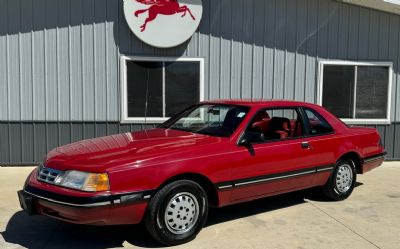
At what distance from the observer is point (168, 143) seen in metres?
4.74

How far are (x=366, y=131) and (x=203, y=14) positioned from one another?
13.1 feet

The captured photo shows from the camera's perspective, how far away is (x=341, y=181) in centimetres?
620

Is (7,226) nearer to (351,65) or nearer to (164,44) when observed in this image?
(164,44)

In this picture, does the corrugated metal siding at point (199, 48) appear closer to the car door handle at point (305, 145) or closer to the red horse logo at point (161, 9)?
the red horse logo at point (161, 9)

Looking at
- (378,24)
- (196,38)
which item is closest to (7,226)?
(196,38)

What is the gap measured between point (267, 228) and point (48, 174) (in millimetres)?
2533

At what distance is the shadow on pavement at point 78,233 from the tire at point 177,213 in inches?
9.1

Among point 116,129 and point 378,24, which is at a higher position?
point 378,24

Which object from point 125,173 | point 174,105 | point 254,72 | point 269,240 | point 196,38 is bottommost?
point 269,240

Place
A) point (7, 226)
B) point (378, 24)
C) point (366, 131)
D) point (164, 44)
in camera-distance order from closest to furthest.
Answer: point (7, 226) < point (366, 131) < point (164, 44) < point (378, 24)

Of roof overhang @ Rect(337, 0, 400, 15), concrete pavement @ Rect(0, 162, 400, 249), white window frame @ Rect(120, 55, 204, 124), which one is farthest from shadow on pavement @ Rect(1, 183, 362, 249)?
roof overhang @ Rect(337, 0, 400, 15)

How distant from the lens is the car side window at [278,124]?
214 inches

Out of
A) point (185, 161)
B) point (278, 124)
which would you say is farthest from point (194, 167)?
point (278, 124)

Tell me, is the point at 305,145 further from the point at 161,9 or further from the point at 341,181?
the point at 161,9
